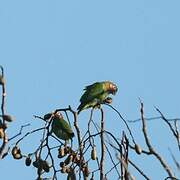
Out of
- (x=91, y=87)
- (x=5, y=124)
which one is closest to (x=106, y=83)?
(x=91, y=87)

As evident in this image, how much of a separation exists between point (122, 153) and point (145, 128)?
1.04 feet

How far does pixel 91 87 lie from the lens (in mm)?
7148

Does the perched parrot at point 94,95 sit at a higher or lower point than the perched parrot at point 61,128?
higher

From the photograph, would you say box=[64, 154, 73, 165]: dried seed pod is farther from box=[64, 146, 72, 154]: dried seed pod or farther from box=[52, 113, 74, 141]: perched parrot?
box=[52, 113, 74, 141]: perched parrot

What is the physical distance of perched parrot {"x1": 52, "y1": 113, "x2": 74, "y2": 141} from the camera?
16.3ft

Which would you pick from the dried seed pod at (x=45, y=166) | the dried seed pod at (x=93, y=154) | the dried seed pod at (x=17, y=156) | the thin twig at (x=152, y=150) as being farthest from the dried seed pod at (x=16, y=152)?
the thin twig at (x=152, y=150)

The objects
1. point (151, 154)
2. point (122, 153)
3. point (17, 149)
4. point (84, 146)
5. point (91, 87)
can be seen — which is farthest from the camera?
point (91, 87)

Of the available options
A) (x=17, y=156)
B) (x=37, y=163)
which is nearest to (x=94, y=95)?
(x=17, y=156)

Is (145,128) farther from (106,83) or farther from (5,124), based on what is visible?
(106,83)

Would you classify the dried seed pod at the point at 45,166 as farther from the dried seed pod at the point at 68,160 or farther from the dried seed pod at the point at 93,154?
the dried seed pod at the point at 93,154

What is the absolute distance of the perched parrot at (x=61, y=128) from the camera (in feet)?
16.3

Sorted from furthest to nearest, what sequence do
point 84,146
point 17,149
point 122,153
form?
point 17,149 → point 84,146 → point 122,153

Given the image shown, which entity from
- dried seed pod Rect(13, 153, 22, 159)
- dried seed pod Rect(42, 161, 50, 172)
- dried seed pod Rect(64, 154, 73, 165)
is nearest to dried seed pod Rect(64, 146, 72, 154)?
dried seed pod Rect(64, 154, 73, 165)

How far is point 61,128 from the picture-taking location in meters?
4.98
